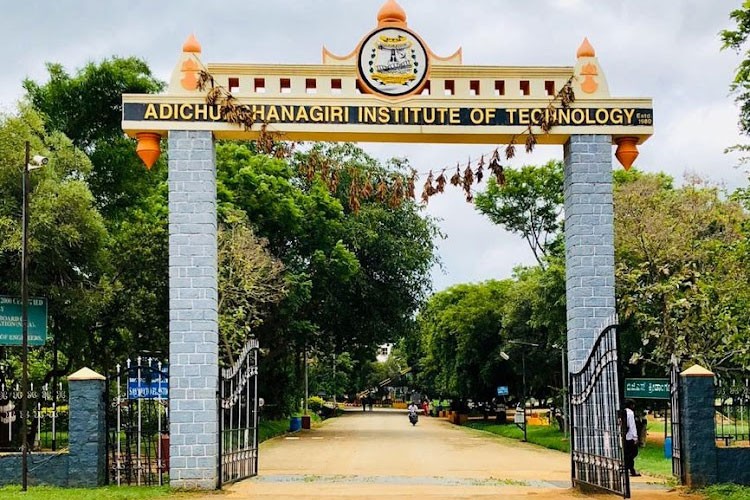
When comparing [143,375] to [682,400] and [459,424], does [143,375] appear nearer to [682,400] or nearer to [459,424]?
[682,400]

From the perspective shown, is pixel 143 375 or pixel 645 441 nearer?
pixel 143 375

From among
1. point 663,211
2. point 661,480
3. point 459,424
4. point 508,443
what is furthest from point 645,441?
point 459,424

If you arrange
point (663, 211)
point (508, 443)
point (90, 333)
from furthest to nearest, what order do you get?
point (508, 443) < point (663, 211) < point (90, 333)

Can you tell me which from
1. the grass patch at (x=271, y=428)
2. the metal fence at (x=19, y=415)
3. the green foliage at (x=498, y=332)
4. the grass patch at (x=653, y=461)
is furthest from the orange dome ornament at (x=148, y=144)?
the grass patch at (x=271, y=428)

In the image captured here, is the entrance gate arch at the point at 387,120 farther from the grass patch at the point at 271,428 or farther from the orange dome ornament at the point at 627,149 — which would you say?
the grass patch at the point at 271,428

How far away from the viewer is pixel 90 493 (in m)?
12.6

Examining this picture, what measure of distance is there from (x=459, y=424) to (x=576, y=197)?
3778cm

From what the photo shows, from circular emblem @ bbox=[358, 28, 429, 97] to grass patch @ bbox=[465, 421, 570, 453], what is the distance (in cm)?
1600

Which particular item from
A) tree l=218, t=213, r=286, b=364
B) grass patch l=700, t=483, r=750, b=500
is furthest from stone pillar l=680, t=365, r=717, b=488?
tree l=218, t=213, r=286, b=364

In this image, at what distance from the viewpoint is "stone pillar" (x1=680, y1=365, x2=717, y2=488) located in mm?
13422

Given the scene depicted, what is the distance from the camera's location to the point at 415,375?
264 feet

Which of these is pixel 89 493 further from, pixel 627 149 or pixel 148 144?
pixel 627 149

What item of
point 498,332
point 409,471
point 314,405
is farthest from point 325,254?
point 314,405

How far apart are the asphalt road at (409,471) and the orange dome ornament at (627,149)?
14.6ft
